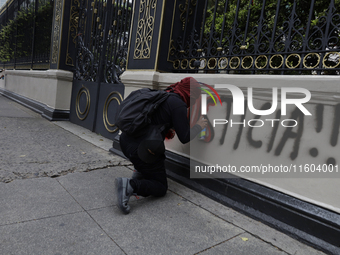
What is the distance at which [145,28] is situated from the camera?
13.6 ft

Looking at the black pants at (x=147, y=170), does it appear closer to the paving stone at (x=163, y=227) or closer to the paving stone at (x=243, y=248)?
the paving stone at (x=163, y=227)

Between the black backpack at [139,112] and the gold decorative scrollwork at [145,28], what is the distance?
5.35 ft

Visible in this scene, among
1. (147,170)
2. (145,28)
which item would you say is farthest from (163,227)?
(145,28)

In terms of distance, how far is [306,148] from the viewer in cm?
240

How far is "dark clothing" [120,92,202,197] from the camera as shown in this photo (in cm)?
262

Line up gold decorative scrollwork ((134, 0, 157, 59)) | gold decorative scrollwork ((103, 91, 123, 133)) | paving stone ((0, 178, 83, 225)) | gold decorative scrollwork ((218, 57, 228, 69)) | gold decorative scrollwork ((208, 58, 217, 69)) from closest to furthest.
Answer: paving stone ((0, 178, 83, 225)) → gold decorative scrollwork ((218, 57, 228, 69)) → gold decorative scrollwork ((208, 58, 217, 69)) → gold decorative scrollwork ((134, 0, 157, 59)) → gold decorative scrollwork ((103, 91, 123, 133))

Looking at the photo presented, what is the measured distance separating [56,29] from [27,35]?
14.1 ft

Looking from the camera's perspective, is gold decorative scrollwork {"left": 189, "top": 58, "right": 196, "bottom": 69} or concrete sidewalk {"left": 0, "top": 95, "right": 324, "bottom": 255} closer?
concrete sidewalk {"left": 0, "top": 95, "right": 324, "bottom": 255}

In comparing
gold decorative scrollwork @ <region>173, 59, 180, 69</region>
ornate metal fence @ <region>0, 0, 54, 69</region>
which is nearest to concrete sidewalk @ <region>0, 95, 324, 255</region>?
gold decorative scrollwork @ <region>173, 59, 180, 69</region>

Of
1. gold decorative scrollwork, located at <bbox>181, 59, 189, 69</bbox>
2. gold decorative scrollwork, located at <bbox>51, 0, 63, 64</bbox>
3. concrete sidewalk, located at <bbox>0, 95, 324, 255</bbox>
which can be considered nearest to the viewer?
concrete sidewalk, located at <bbox>0, 95, 324, 255</bbox>

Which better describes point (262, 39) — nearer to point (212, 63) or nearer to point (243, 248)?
point (212, 63)

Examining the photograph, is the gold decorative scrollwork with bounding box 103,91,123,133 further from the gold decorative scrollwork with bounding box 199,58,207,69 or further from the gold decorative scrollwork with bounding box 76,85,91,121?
the gold decorative scrollwork with bounding box 199,58,207,69

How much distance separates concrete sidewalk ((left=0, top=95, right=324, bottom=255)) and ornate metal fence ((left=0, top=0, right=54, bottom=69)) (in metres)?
5.93

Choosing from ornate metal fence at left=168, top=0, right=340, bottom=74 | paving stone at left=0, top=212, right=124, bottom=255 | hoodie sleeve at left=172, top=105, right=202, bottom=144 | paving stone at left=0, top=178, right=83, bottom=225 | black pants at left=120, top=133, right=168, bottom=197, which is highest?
ornate metal fence at left=168, top=0, right=340, bottom=74
